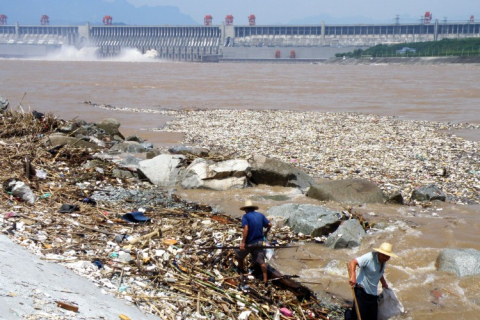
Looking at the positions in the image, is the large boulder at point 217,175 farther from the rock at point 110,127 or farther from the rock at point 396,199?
the rock at point 110,127

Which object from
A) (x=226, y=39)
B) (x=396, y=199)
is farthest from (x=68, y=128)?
(x=226, y=39)

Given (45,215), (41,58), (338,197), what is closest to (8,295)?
(45,215)

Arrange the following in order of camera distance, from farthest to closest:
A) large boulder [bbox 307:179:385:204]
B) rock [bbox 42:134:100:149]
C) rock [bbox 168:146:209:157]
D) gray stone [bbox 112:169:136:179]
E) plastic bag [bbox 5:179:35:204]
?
rock [bbox 168:146:209:157], rock [bbox 42:134:100:149], gray stone [bbox 112:169:136:179], large boulder [bbox 307:179:385:204], plastic bag [bbox 5:179:35:204]

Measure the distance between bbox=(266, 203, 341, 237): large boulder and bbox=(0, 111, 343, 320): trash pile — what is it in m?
0.20

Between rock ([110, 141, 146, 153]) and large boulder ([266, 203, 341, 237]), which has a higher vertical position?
rock ([110, 141, 146, 153])

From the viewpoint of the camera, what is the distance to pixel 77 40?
125875mm

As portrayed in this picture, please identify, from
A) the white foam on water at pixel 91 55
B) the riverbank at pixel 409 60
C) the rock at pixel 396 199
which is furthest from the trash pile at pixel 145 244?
the white foam on water at pixel 91 55

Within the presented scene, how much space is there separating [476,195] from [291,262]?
4916mm

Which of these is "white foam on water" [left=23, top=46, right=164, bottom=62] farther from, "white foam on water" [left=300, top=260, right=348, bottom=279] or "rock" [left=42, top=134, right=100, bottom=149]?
"white foam on water" [left=300, top=260, right=348, bottom=279]

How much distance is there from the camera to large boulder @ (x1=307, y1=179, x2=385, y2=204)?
30.0 feet

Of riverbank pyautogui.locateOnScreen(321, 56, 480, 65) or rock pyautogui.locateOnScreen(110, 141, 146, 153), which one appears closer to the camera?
rock pyautogui.locateOnScreen(110, 141, 146, 153)

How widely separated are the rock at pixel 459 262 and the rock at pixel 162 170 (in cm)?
474

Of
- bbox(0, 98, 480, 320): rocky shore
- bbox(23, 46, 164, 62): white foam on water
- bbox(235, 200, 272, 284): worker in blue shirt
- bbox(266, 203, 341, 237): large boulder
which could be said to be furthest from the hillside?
bbox(235, 200, 272, 284): worker in blue shirt

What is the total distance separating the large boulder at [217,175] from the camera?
378 inches
